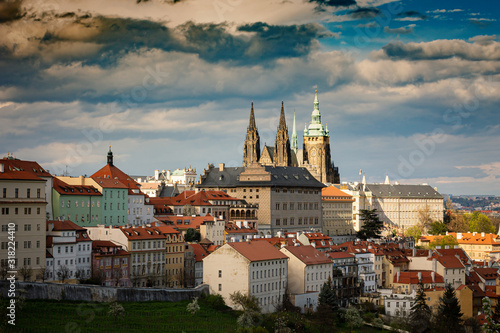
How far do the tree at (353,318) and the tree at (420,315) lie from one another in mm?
5726

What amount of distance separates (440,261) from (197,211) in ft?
127

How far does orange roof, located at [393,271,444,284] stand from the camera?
339 feet

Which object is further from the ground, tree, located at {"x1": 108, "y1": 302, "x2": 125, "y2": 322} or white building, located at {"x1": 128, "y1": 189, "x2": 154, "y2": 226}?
white building, located at {"x1": 128, "y1": 189, "x2": 154, "y2": 226}

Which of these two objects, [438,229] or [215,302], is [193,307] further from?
[438,229]

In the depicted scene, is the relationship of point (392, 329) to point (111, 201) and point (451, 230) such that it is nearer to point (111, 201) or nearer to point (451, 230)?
Result: point (111, 201)

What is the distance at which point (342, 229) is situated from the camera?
593 ft

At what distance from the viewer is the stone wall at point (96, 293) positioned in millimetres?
67375

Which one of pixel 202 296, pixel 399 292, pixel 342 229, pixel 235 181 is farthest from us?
pixel 342 229

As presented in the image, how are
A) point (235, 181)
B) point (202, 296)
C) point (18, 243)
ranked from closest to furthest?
1. point (18, 243)
2. point (202, 296)
3. point (235, 181)

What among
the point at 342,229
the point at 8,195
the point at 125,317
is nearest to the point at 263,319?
the point at 125,317

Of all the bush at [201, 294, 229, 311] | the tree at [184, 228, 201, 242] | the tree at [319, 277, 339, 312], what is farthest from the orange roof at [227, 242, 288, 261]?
the tree at [184, 228, 201, 242]

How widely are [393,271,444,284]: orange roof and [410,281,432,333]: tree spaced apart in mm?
10592

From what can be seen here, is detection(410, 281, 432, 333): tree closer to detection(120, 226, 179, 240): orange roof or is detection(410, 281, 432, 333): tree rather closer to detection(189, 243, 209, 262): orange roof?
detection(189, 243, 209, 262): orange roof

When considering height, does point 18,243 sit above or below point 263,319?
above
